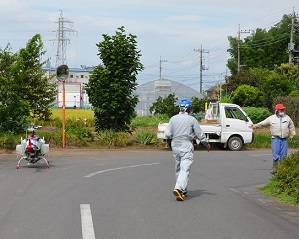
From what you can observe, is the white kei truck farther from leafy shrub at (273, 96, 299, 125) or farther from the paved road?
leafy shrub at (273, 96, 299, 125)

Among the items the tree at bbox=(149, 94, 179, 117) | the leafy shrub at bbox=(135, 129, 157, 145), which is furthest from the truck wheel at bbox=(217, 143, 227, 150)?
the tree at bbox=(149, 94, 179, 117)

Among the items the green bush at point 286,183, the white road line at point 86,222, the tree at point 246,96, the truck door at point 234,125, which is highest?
the tree at point 246,96

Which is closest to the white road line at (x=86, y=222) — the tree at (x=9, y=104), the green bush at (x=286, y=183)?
the green bush at (x=286, y=183)

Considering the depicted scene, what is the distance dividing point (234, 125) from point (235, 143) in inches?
31.3

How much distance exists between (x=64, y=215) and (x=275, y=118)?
286 inches

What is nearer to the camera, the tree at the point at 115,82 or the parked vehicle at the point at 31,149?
the parked vehicle at the point at 31,149

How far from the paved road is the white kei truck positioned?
717cm

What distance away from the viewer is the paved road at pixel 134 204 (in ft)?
28.0

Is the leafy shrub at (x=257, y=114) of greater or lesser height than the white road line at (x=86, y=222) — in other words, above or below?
above

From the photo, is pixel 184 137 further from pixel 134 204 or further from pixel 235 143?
pixel 235 143

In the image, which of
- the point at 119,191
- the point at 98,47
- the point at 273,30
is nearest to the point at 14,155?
the point at 98,47

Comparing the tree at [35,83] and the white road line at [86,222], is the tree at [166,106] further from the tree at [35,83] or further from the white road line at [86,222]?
the white road line at [86,222]

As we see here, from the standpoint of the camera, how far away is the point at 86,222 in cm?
905

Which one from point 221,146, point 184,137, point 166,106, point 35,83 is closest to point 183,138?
point 184,137
